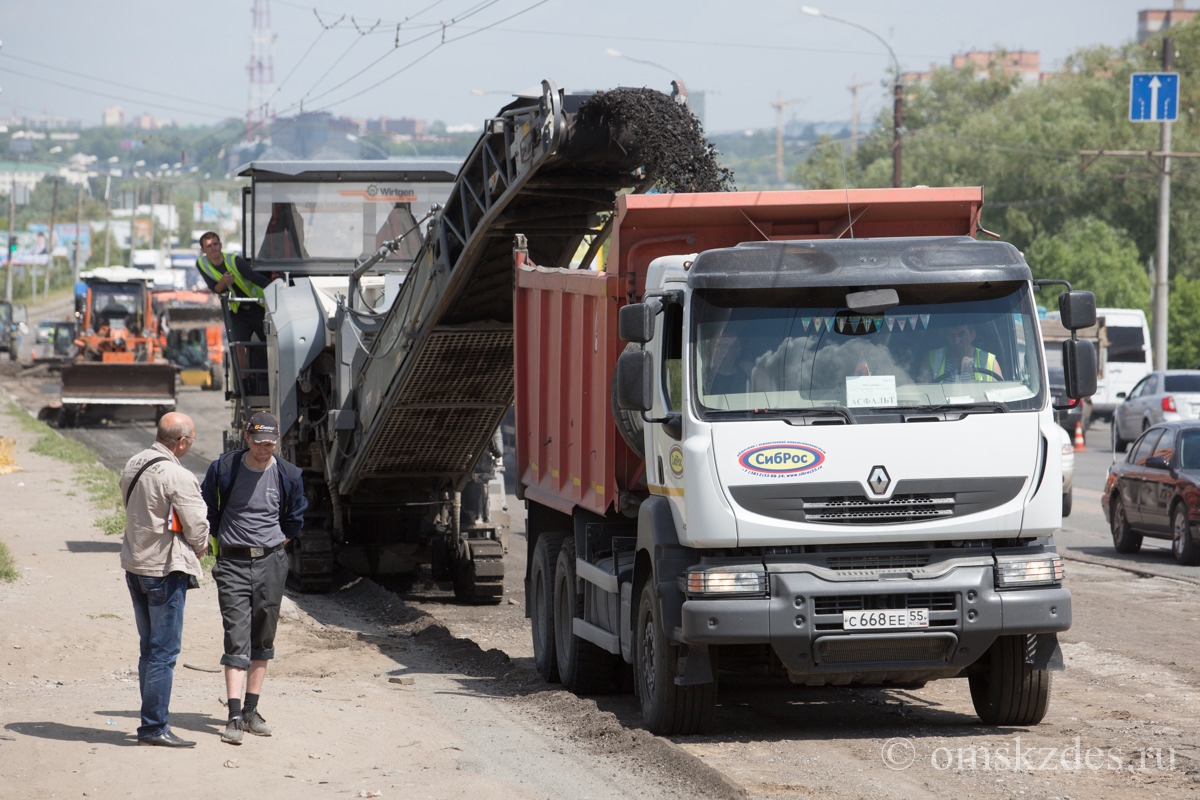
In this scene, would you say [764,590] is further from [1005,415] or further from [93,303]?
[93,303]

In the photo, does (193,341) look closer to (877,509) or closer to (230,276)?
(230,276)

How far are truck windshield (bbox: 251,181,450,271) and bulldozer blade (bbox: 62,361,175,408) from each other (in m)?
22.0

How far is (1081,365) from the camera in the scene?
27.8 ft

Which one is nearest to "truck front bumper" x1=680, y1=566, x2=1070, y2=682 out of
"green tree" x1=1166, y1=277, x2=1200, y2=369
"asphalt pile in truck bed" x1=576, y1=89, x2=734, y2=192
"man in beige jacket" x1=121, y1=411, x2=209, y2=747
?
"man in beige jacket" x1=121, y1=411, x2=209, y2=747

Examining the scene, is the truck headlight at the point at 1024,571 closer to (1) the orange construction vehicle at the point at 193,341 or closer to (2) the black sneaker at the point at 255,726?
(2) the black sneaker at the point at 255,726

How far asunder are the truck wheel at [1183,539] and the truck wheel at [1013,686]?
8.36 m

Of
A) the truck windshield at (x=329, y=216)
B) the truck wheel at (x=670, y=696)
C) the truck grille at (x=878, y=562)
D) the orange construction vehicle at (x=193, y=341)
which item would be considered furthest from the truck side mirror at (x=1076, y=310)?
the orange construction vehicle at (x=193, y=341)

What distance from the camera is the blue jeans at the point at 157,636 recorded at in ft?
25.7

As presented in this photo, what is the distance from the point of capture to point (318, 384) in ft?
50.8

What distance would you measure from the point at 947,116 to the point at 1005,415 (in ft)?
268

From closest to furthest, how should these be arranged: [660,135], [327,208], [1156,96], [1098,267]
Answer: [660,135]
[327,208]
[1156,96]
[1098,267]

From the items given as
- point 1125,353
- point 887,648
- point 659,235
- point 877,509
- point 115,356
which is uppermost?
point 659,235

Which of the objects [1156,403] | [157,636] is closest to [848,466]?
[157,636]

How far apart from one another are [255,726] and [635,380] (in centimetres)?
262
